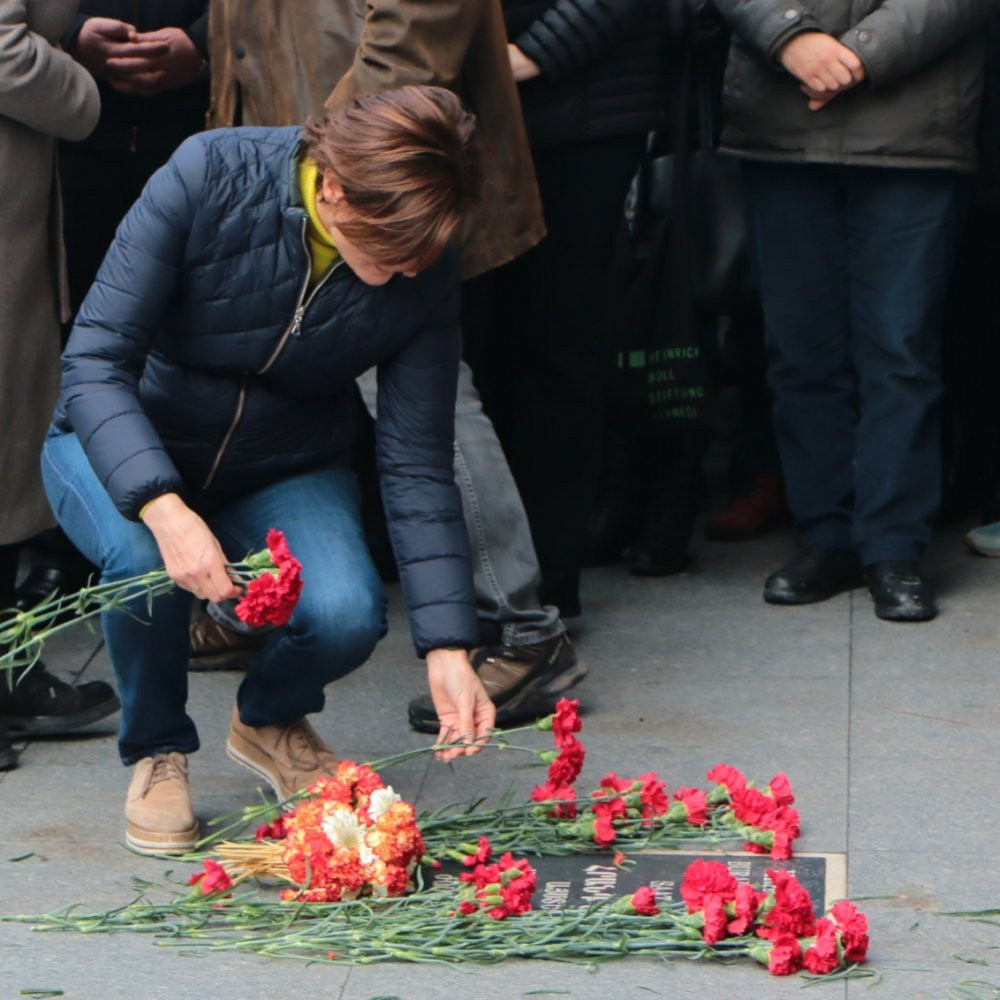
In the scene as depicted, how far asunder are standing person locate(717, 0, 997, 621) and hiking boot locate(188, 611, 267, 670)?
1.26 metres

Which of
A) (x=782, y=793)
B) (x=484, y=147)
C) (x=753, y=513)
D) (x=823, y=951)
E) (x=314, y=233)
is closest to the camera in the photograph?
(x=823, y=951)

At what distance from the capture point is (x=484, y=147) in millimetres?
3920

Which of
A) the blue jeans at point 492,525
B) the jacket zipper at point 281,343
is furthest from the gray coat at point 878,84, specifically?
the jacket zipper at point 281,343

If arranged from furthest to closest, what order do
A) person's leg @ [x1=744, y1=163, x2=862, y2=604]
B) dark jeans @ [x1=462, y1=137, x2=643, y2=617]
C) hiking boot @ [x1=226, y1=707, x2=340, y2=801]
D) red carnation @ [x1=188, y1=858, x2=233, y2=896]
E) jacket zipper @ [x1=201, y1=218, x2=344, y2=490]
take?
person's leg @ [x1=744, y1=163, x2=862, y2=604] < dark jeans @ [x1=462, y1=137, x2=643, y2=617] < hiking boot @ [x1=226, y1=707, x2=340, y2=801] < jacket zipper @ [x1=201, y1=218, x2=344, y2=490] < red carnation @ [x1=188, y1=858, x2=233, y2=896]

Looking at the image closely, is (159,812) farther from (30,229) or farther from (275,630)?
(30,229)

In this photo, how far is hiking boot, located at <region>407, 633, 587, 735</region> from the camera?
13.1 ft

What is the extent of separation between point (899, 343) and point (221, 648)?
1.69 meters

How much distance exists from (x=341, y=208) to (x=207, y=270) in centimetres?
33

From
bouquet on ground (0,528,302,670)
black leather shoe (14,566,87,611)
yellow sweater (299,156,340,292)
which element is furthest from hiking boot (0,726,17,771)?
yellow sweater (299,156,340,292)

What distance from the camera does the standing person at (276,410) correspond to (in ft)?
9.90

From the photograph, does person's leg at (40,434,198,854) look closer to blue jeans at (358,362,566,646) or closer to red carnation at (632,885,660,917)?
blue jeans at (358,362,566,646)

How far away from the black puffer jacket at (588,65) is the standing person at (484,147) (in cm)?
27

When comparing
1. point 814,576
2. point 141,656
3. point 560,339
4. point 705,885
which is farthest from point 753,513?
point 705,885

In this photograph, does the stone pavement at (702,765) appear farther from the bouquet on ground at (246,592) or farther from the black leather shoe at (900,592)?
the bouquet on ground at (246,592)
